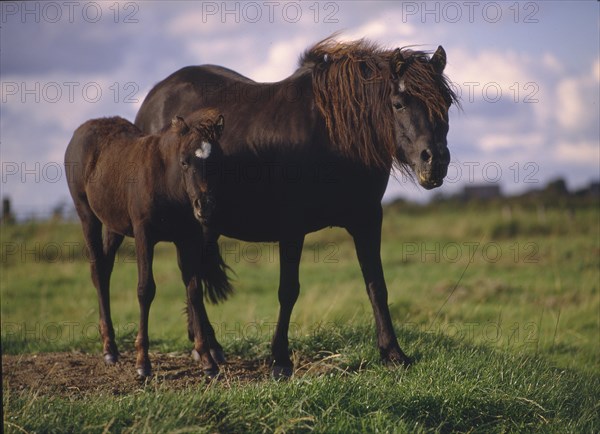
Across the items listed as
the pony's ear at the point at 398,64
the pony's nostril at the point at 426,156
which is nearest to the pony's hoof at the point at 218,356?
the pony's nostril at the point at 426,156

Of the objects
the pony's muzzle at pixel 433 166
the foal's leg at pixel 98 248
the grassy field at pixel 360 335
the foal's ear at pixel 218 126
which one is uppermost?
the foal's ear at pixel 218 126

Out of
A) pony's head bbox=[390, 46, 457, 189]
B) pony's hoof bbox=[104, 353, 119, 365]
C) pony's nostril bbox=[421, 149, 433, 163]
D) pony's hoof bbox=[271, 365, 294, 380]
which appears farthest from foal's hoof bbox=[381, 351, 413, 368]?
pony's hoof bbox=[104, 353, 119, 365]

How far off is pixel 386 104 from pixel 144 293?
2718mm

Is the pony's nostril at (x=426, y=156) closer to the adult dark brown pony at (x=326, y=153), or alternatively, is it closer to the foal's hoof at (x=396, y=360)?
the adult dark brown pony at (x=326, y=153)

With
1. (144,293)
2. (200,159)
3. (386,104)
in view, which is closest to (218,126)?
(200,159)

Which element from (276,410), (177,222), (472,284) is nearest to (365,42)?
(177,222)

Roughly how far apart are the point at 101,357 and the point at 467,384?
12.5ft

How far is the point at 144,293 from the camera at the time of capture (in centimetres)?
731

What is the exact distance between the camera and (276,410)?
5555mm

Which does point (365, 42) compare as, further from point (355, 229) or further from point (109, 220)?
point (109, 220)

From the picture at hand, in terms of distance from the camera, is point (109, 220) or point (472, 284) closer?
point (109, 220)

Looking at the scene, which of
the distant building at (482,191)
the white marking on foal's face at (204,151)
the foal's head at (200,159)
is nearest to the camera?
the foal's head at (200,159)

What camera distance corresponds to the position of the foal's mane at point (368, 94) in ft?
22.2

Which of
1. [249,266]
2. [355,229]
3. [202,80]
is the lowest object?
[249,266]
